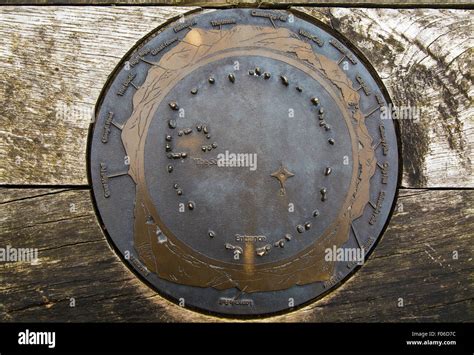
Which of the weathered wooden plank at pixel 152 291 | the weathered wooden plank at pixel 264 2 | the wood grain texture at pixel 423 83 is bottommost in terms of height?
the weathered wooden plank at pixel 152 291

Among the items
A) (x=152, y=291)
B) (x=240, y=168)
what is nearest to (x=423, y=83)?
(x=240, y=168)

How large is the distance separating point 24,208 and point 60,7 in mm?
861

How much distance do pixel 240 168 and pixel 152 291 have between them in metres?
0.63

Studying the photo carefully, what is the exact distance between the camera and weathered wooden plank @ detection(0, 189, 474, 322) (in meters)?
2.02

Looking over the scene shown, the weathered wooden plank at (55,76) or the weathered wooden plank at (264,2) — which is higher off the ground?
the weathered wooden plank at (264,2)

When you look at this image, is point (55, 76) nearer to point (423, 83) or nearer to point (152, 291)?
point (152, 291)

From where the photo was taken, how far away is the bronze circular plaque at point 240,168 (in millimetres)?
1965

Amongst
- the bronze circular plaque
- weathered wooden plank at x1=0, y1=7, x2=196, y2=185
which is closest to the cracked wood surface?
weathered wooden plank at x1=0, y1=7, x2=196, y2=185

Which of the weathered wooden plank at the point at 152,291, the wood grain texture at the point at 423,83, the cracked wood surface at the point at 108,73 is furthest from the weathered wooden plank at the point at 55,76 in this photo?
the wood grain texture at the point at 423,83

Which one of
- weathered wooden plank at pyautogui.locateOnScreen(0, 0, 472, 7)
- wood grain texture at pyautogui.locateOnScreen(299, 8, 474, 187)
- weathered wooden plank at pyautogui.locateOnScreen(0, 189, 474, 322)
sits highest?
weathered wooden plank at pyautogui.locateOnScreen(0, 0, 472, 7)

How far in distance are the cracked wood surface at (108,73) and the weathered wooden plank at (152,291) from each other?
115 mm

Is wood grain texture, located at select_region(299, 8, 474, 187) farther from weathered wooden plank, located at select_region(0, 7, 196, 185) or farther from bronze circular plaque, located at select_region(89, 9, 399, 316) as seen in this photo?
weathered wooden plank, located at select_region(0, 7, 196, 185)

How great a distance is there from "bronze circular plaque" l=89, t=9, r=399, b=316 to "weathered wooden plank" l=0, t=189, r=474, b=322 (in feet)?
0.26

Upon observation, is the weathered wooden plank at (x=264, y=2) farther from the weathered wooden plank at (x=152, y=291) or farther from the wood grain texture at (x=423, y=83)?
the weathered wooden plank at (x=152, y=291)
